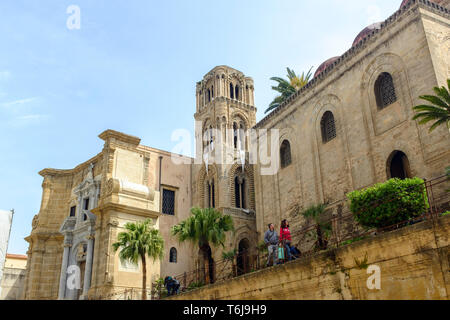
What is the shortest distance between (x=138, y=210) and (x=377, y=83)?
1552 cm

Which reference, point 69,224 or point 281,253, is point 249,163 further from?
point 281,253

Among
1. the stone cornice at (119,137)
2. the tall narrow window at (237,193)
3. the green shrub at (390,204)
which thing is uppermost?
the stone cornice at (119,137)

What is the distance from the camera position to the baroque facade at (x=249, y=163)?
19266 millimetres

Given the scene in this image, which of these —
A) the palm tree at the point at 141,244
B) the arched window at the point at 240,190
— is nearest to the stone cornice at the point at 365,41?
the arched window at the point at 240,190

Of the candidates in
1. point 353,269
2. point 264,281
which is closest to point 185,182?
point 264,281

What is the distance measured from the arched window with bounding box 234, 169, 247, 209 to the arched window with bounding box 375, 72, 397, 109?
1478cm

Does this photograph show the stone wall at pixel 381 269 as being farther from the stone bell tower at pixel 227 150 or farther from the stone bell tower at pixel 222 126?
the stone bell tower at pixel 222 126

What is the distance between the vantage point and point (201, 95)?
3941 cm

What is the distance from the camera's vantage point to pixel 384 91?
20812mm

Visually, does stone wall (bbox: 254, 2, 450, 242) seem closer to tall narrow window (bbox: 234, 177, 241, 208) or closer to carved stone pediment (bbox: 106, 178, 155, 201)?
tall narrow window (bbox: 234, 177, 241, 208)

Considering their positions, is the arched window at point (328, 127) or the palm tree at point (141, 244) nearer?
the palm tree at point (141, 244)

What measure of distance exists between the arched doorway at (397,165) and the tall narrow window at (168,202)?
17536 millimetres

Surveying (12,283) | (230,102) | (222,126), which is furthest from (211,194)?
(12,283)

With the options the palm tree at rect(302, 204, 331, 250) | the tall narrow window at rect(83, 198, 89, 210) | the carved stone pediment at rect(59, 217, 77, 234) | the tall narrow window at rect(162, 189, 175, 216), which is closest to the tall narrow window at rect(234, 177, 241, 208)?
the tall narrow window at rect(162, 189, 175, 216)
